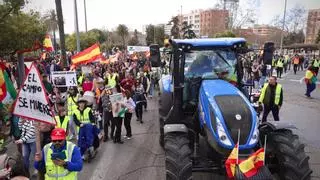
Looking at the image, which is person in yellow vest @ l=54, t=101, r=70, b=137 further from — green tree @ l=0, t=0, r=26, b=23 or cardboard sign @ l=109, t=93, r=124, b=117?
green tree @ l=0, t=0, r=26, b=23

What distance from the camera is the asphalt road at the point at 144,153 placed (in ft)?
23.9

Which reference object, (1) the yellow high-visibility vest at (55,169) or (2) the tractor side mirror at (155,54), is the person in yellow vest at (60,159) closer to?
(1) the yellow high-visibility vest at (55,169)

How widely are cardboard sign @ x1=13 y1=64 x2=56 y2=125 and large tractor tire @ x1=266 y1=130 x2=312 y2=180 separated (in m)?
3.62

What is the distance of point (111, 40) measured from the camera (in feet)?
233

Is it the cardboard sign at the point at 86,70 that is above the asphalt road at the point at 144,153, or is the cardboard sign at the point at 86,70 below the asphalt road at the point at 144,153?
above

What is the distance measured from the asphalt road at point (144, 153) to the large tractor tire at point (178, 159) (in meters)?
1.45

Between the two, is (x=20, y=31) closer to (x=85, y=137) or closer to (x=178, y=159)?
(x=85, y=137)

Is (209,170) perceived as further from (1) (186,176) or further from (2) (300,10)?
(2) (300,10)

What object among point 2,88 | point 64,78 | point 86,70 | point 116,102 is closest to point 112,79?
point 64,78

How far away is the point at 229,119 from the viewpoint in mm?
5328

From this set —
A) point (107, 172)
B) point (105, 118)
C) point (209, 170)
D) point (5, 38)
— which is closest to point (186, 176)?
point (209, 170)

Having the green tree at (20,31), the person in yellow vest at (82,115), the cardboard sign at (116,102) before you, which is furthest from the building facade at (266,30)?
the person in yellow vest at (82,115)

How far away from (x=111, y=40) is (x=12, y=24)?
59.5m

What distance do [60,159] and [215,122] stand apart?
2.39 m
